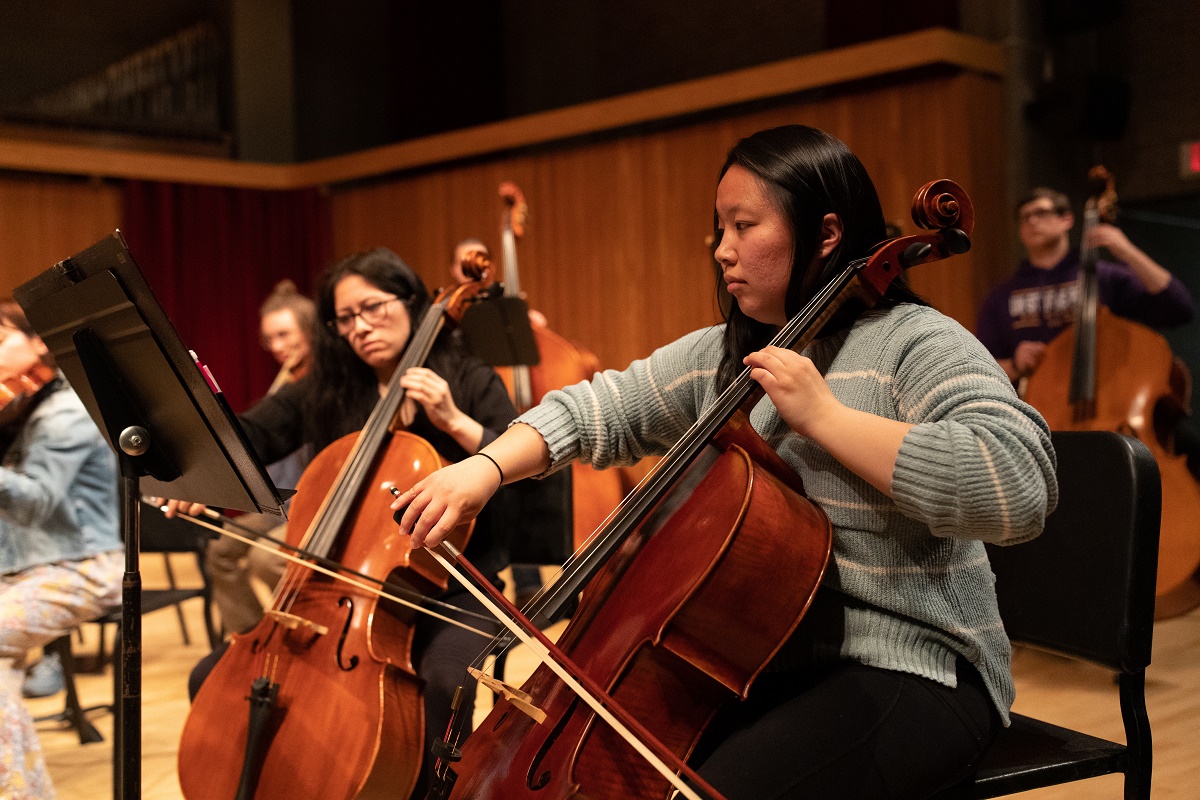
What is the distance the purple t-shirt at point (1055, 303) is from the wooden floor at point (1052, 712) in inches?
38.2

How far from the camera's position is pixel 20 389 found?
2.16m

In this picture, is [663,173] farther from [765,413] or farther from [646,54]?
[765,413]

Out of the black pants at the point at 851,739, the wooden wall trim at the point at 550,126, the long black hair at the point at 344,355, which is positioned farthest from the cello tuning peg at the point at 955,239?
the wooden wall trim at the point at 550,126

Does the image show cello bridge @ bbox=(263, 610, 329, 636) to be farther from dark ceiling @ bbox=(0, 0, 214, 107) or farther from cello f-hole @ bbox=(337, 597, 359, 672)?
dark ceiling @ bbox=(0, 0, 214, 107)

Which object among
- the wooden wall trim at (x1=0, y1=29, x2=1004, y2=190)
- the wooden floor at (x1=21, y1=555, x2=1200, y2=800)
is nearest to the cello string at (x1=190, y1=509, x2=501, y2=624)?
the wooden floor at (x1=21, y1=555, x2=1200, y2=800)

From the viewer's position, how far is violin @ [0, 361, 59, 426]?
213 cm

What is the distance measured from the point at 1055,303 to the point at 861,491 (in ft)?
8.56

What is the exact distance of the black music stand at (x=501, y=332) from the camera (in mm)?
2785

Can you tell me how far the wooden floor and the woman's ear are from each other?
1.36 meters

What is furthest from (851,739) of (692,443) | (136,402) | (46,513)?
(46,513)

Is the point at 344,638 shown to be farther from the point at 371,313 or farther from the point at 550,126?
the point at 550,126

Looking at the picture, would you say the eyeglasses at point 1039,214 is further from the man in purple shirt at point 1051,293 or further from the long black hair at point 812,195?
the long black hair at point 812,195

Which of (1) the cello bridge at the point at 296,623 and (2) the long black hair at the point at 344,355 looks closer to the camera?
(1) the cello bridge at the point at 296,623

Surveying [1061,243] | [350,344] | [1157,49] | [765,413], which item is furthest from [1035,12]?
[765,413]
